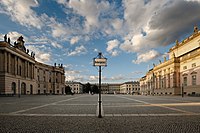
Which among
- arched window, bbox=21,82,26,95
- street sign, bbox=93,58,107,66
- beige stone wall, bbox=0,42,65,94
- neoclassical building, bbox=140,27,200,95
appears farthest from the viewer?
arched window, bbox=21,82,26,95

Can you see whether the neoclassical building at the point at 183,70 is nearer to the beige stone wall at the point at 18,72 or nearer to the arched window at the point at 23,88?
the beige stone wall at the point at 18,72

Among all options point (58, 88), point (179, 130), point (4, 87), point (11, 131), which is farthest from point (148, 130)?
point (58, 88)

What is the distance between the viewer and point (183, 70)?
59.5 meters

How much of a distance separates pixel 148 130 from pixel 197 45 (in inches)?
2197

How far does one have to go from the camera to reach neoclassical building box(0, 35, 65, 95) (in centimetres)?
5187

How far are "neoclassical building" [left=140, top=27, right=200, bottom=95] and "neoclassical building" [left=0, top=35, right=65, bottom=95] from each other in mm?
49562

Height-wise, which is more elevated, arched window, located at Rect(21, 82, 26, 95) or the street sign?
the street sign

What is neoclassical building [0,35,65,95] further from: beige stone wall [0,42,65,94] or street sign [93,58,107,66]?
street sign [93,58,107,66]

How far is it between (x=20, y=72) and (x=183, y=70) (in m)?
57.9

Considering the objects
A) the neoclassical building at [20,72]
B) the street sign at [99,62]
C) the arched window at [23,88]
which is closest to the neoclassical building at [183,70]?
the street sign at [99,62]

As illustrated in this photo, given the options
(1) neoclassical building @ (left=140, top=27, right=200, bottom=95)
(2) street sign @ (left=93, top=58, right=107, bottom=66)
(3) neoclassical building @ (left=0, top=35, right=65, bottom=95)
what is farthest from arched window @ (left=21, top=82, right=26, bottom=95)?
(2) street sign @ (left=93, top=58, right=107, bottom=66)

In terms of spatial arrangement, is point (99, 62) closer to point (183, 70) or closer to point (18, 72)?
point (183, 70)

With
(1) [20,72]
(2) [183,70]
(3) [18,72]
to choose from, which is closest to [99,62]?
(2) [183,70]

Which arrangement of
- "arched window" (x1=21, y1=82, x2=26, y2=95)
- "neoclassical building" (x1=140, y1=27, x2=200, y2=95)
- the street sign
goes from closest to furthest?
the street sign < "neoclassical building" (x1=140, y1=27, x2=200, y2=95) < "arched window" (x1=21, y1=82, x2=26, y2=95)
